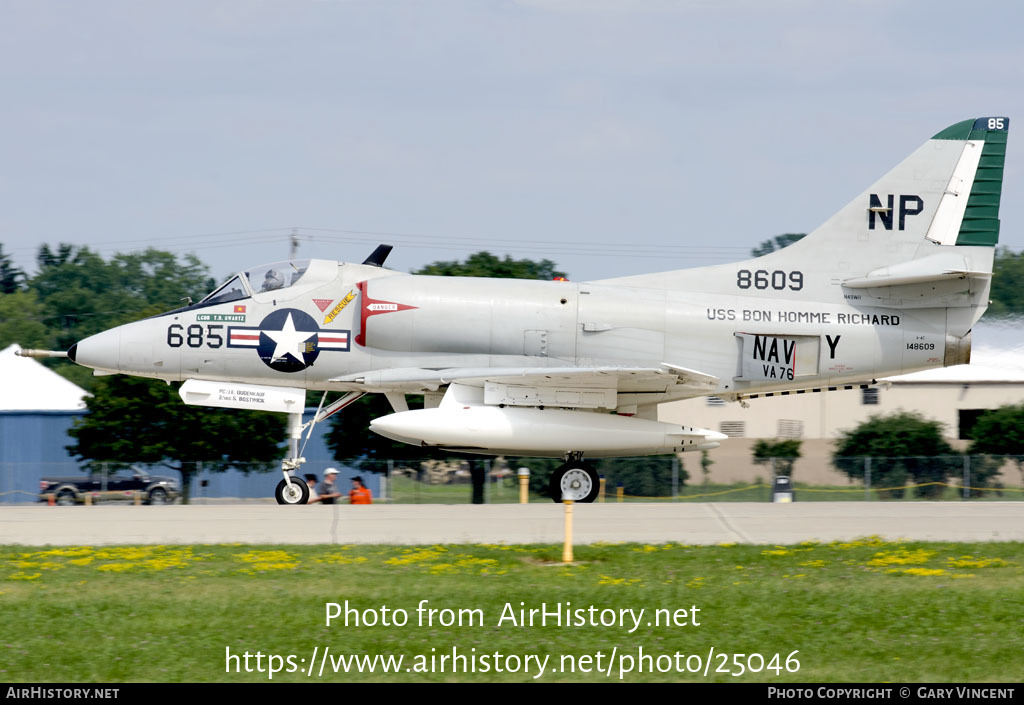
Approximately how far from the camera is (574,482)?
18578mm

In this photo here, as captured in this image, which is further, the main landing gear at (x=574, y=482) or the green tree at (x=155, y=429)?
the green tree at (x=155, y=429)

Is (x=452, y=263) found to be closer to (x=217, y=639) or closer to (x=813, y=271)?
(x=813, y=271)

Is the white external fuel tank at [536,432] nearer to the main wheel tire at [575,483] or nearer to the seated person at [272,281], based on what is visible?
the main wheel tire at [575,483]

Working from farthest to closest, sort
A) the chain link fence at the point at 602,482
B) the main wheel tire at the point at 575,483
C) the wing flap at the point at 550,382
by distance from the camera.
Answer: the chain link fence at the point at 602,482 → the main wheel tire at the point at 575,483 → the wing flap at the point at 550,382

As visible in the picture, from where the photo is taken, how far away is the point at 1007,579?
1173cm

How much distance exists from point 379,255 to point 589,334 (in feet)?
12.4

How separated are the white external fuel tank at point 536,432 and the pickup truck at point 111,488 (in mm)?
13378

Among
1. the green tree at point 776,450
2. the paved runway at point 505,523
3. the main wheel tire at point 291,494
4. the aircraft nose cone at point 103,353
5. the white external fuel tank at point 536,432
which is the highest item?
the aircraft nose cone at point 103,353

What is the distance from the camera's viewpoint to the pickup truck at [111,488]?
2956 cm

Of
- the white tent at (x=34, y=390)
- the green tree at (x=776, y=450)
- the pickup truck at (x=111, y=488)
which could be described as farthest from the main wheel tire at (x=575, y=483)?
the white tent at (x=34, y=390)

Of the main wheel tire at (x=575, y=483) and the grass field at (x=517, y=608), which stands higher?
the main wheel tire at (x=575, y=483)
